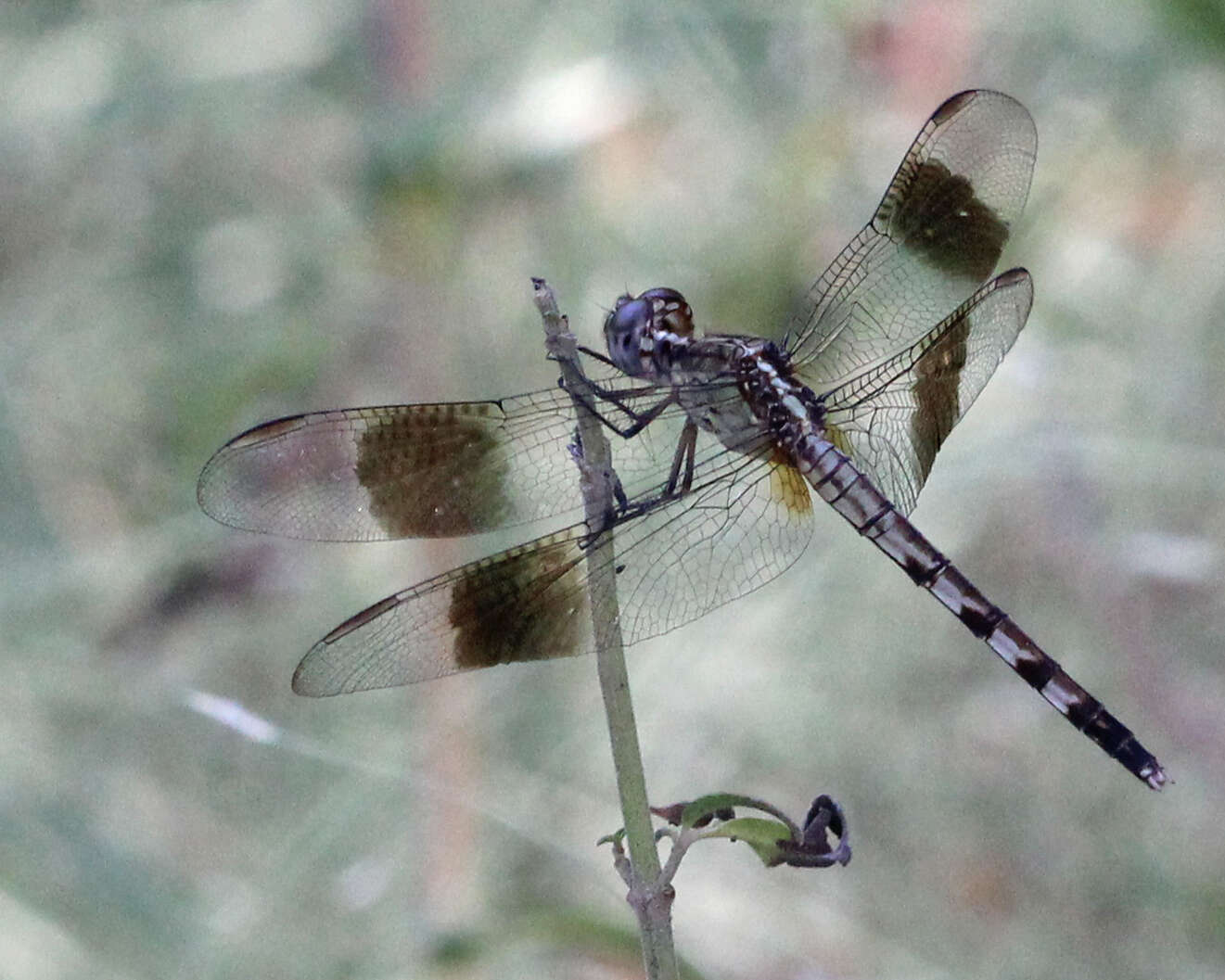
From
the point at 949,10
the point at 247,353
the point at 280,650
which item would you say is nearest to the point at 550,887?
the point at 280,650

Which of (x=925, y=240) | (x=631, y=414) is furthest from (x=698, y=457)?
(x=925, y=240)

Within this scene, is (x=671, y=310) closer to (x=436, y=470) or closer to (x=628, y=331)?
(x=628, y=331)

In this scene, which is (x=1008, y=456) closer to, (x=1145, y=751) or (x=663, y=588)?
(x=1145, y=751)

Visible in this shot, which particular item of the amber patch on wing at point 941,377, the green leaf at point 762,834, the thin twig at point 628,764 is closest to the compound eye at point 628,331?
the amber patch on wing at point 941,377

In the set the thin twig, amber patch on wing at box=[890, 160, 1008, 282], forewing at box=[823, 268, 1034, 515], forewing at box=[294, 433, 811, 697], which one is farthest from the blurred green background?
the thin twig

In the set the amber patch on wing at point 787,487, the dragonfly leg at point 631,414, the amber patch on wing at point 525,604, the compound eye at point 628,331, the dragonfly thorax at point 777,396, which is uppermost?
the compound eye at point 628,331

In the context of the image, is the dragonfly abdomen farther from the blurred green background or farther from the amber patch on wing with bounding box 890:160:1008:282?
the blurred green background

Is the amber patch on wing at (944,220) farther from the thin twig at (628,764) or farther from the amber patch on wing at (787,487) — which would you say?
the thin twig at (628,764)
